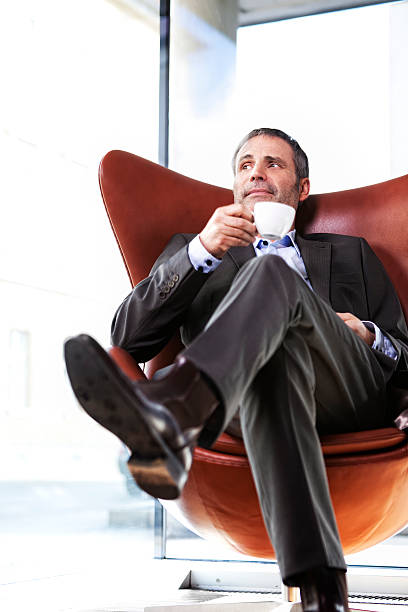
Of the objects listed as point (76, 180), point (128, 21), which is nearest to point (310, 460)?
point (76, 180)

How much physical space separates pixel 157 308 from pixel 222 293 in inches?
7.7

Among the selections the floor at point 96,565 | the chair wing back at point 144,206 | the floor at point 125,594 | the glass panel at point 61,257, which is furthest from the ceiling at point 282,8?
the floor at point 125,594

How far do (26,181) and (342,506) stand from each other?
1.88 metres

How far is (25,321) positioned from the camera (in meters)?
2.82

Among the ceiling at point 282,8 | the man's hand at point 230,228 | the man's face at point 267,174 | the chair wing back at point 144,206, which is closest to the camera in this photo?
the man's hand at point 230,228

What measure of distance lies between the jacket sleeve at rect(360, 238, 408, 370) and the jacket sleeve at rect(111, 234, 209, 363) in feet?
1.62

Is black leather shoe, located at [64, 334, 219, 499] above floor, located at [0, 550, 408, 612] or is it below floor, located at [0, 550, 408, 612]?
above

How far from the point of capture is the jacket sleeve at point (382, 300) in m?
1.82

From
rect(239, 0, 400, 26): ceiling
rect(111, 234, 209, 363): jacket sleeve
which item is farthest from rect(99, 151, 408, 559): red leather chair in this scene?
rect(239, 0, 400, 26): ceiling

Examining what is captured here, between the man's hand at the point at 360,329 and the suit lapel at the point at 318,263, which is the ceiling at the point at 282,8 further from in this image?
the man's hand at the point at 360,329

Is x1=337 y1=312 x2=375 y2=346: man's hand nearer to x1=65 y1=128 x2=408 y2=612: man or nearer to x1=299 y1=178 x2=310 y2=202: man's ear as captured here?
x1=65 y1=128 x2=408 y2=612: man

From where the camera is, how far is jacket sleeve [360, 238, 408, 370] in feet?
5.98

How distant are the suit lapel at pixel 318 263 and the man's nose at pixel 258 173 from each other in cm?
26

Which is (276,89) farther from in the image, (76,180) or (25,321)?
(25,321)
